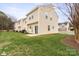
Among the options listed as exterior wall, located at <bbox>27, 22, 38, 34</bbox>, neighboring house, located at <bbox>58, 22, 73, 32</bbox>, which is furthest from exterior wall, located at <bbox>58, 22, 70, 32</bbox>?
exterior wall, located at <bbox>27, 22, 38, 34</bbox>

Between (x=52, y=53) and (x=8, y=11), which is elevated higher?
(x=8, y=11)

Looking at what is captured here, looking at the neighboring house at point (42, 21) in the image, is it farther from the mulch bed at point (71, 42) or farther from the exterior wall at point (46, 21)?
the mulch bed at point (71, 42)

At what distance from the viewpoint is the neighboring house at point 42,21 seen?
168 centimetres

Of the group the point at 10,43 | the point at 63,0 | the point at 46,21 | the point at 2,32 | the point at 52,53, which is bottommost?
the point at 52,53

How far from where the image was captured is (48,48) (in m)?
1.64

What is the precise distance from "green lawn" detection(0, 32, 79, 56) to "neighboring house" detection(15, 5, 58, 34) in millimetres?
64

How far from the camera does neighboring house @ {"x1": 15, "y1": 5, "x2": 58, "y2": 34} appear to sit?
1.68 metres

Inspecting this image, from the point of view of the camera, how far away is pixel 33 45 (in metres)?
1.66

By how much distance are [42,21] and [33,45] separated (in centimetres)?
26

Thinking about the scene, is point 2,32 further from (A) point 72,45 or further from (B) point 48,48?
(A) point 72,45

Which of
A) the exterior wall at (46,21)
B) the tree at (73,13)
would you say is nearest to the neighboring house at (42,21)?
the exterior wall at (46,21)

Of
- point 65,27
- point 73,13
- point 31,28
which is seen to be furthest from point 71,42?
point 31,28

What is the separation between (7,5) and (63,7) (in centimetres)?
57

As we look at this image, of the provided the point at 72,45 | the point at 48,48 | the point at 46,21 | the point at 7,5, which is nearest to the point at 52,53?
the point at 48,48
